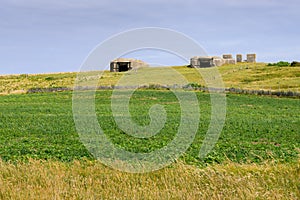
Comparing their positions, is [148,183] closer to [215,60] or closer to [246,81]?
[246,81]

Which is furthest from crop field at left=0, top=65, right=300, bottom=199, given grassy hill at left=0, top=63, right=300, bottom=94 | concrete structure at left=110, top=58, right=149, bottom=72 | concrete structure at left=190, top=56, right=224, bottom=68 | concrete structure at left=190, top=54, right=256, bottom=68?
concrete structure at left=190, top=54, right=256, bottom=68

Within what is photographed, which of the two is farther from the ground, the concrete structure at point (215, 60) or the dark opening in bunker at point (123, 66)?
the concrete structure at point (215, 60)

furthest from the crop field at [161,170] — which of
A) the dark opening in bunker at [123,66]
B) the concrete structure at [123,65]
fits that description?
the dark opening in bunker at [123,66]

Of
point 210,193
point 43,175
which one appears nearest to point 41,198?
point 43,175

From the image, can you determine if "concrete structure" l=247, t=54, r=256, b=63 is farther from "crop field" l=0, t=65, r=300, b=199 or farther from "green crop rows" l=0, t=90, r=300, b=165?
"green crop rows" l=0, t=90, r=300, b=165

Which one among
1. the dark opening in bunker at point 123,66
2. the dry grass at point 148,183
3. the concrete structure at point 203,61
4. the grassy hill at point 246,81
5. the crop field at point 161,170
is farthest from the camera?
the concrete structure at point 203,61

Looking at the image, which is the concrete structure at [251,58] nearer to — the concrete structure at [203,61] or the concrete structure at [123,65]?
the concrete structure at [203,61]

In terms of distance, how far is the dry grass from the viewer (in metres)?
7.31

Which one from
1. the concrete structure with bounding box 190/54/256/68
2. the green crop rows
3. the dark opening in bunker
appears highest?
the concrete structure with bounding box 190/54/256/68

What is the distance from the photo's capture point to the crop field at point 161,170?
24.6 ft

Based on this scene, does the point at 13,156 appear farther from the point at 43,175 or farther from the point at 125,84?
the point at 125,84

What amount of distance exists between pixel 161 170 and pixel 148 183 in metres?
1.06

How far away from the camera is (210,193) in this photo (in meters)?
7.38

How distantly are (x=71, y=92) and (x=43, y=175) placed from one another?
53.8 metres
